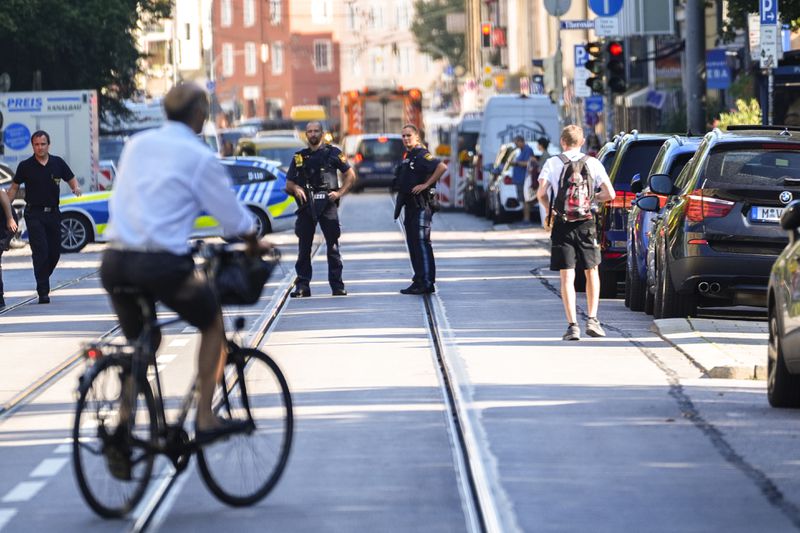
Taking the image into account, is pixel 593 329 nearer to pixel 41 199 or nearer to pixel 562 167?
pixel 562 167

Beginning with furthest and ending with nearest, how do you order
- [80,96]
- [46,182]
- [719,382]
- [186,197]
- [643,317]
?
[80,96]
[46,182]
[643,317]
[719,382]
[186,197]

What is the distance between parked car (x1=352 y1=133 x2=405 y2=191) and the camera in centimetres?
6247

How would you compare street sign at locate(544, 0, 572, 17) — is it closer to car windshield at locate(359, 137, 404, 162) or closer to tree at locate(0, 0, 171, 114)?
tree at locate(0, 0, 171, 114)

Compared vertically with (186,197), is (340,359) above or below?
below

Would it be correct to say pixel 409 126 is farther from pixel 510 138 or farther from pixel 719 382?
pixel 510 138

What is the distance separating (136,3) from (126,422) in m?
40.7

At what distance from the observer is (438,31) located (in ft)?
440

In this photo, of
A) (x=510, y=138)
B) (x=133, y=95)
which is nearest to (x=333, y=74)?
(x=133, y=95)

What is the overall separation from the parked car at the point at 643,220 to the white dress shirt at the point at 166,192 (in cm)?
1009

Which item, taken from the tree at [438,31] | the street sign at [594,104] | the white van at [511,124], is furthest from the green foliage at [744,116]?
the tree at [438,31]

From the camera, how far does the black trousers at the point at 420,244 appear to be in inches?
790

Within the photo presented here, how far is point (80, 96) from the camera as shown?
39.6 metres

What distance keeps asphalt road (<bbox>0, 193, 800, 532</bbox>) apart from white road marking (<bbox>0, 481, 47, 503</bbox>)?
17mm

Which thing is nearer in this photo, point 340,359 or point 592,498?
point 592,498
